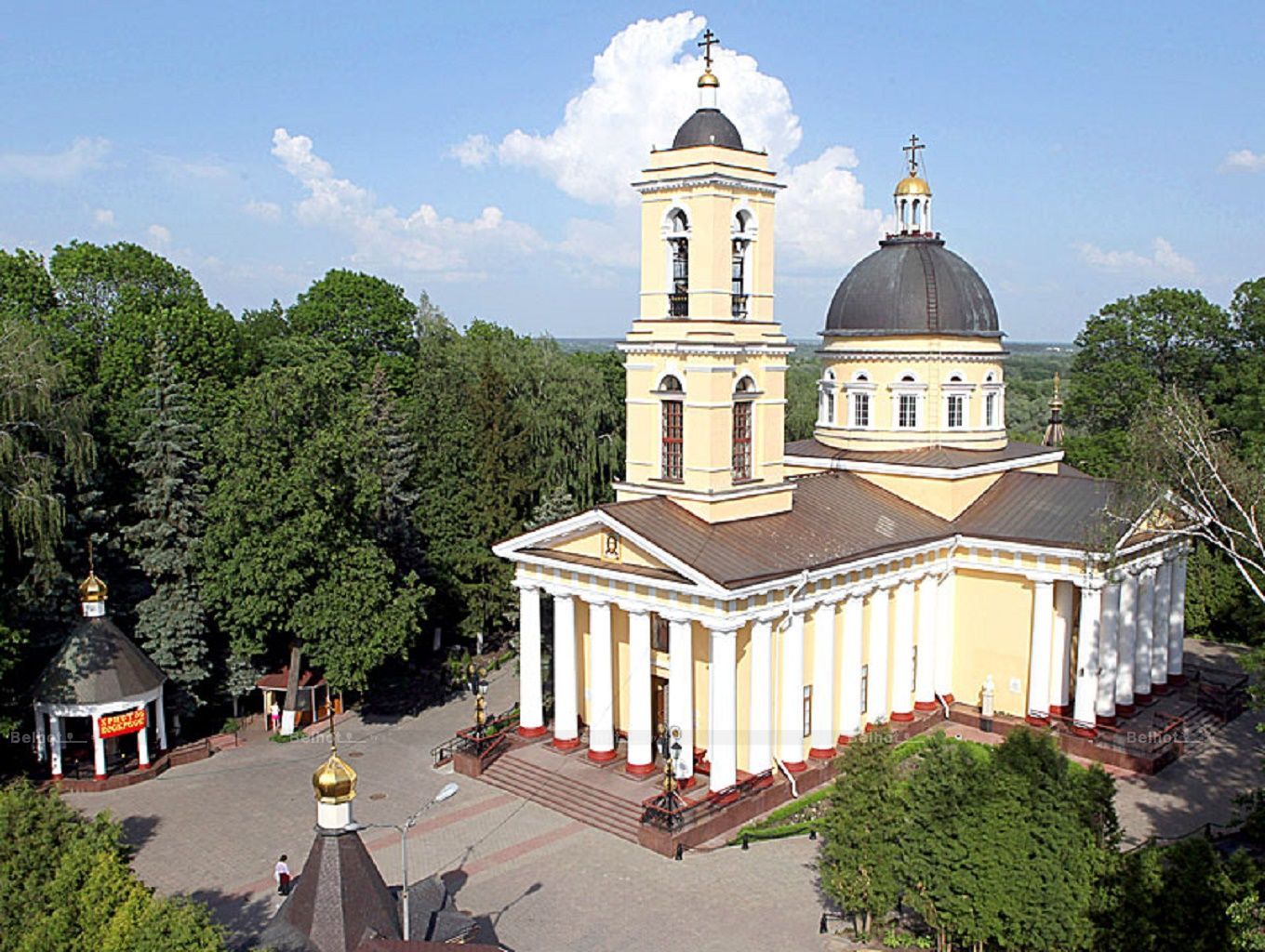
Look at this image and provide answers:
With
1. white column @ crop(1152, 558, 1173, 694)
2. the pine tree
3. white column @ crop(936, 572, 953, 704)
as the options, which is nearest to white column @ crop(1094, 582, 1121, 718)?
white column @ crop(1152, 558, 1173, 694)

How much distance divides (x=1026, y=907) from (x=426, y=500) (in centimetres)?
2333

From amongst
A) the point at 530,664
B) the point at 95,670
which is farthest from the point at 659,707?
the point at 95,670

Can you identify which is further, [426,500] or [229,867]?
[426,500]

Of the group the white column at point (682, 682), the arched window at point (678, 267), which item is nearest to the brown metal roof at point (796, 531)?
the white column at point (682, 682)

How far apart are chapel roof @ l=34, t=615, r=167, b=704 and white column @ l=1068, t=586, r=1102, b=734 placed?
21737 mm

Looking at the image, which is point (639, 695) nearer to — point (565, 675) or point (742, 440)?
point (565, 675)

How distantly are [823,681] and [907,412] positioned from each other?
9.47m

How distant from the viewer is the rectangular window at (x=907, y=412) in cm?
3148

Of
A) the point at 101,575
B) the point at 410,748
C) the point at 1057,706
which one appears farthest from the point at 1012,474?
the point at 101,575

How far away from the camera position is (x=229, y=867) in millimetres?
21844

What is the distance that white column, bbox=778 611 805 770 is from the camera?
79.6 feet

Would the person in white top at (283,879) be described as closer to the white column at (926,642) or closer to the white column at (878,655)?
the white column at (878,655)

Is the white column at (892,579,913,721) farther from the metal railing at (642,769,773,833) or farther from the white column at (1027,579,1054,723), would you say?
the metal railing at (642,769,773,833)

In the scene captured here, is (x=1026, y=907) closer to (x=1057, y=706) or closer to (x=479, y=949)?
(x=479, y=949)
